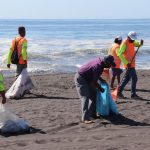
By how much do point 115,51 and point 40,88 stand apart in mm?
2466

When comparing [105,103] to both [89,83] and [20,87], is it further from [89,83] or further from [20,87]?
[20,87]

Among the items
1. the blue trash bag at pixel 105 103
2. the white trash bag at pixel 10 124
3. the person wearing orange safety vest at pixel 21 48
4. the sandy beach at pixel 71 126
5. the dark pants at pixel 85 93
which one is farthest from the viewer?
the person wearing orange safety vest at pixel 21 48

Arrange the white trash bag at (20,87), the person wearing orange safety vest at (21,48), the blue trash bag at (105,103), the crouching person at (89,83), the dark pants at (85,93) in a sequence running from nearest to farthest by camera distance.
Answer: the crouching person at (89,83)
the dark pants at (85,93)
the blue trash bag at (105,103)
the white trash bag at (20,87)
the person wearing orange safety vest at (21,48)

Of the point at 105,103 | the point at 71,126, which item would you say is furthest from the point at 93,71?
the point at 71,126

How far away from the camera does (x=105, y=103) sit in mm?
10180

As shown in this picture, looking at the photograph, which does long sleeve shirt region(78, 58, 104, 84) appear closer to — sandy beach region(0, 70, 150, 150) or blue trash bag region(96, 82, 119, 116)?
blue trash bag region(96, 82, 119, 116)

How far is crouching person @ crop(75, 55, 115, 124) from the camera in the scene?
9.34m

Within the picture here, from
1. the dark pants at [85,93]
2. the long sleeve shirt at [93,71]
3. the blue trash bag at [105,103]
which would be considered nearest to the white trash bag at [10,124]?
the dark pants at [85,93]

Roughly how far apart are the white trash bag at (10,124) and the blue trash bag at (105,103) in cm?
182

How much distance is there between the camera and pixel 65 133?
909 cm

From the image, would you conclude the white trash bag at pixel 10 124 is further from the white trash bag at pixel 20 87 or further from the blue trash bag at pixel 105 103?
the white trash bag at pixel 20 87

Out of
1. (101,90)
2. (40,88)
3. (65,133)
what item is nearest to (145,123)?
(101,90)

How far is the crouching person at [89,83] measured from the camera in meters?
9.34

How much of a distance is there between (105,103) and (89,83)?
0.69 m
